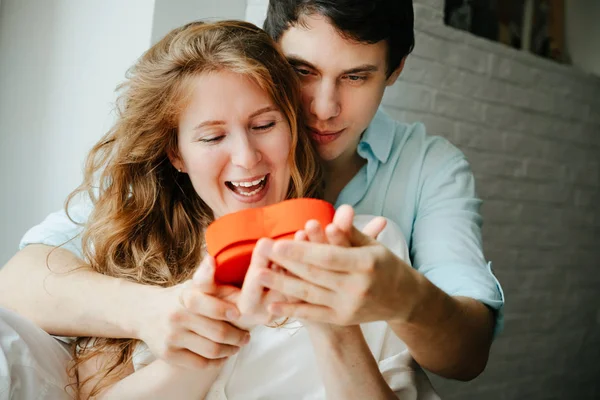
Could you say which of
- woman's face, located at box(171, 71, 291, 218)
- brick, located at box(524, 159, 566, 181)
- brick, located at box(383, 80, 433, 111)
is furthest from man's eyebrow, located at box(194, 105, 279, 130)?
brick, located at box(524, 159, 566, 181)

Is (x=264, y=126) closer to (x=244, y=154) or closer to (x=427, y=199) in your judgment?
(x=244, y=154)

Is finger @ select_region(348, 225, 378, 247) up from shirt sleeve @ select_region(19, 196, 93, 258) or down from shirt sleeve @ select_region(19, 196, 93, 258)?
up

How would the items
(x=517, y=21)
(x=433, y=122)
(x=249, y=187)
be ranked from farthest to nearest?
(x=517, y=21) → (x=433, y=122) → (x=249, y=187)

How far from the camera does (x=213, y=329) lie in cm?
95

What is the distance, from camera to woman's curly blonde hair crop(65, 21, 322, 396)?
1.32m

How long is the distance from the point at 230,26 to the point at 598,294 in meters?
2.62

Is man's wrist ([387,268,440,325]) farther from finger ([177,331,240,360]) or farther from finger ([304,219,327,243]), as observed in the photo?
finger ([177,331,240,360])

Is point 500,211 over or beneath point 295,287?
beneath

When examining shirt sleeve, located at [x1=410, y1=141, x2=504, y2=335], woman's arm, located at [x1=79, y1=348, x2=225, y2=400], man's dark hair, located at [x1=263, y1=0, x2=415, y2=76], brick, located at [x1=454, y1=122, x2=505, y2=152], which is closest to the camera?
woman's arm, located at [x1=79, y1=348, x2=225, y2=400]

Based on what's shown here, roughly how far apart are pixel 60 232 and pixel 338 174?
71 centimetres

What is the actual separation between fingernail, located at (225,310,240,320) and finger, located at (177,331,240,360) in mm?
94

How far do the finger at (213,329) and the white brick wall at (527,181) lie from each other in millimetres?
1449

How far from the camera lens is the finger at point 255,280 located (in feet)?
2.51

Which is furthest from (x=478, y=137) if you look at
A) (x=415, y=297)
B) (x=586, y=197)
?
(x=415, y=297)
